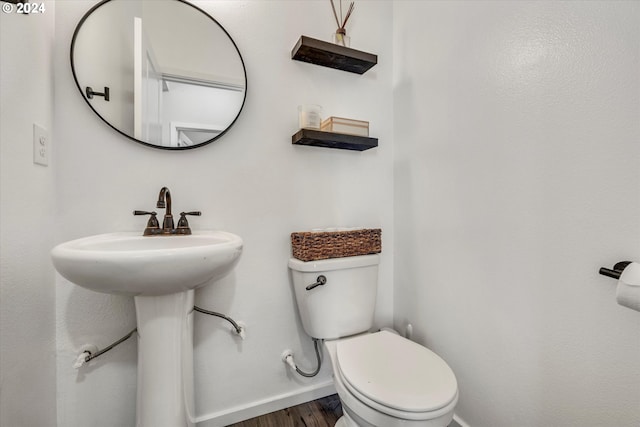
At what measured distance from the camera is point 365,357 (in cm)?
98

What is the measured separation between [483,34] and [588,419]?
1265mm

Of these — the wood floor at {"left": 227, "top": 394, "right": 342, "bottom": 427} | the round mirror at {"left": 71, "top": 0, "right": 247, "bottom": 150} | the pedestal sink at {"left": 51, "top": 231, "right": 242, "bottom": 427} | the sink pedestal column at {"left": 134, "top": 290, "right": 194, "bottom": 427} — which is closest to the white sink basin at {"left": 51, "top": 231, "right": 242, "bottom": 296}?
the pedestal sink at {"left": 51, "top": 231, "right": 242, "bottom": 427}

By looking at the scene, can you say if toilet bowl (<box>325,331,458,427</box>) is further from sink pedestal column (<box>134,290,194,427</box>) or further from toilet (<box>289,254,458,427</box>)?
sink pedestal column (<box>134,290,194,427</box>)

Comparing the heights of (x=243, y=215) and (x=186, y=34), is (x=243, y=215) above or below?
below

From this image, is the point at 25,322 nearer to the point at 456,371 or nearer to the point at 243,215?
the point at 243,215

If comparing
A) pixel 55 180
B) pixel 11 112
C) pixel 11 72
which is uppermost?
pixel 11 72

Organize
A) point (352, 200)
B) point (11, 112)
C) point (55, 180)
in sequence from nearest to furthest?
1. point (11, 112)
2. point (55, 180)
3. point (352, 200)

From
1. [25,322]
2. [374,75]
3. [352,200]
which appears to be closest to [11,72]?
[25,322]

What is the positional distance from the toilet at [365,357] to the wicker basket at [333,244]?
1.2 inches

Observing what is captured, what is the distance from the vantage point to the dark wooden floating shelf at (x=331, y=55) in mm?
1193

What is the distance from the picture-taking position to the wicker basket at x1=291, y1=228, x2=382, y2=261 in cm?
119

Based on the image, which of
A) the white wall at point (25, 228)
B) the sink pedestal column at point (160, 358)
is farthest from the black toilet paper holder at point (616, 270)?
the white wall at point (25, 228)

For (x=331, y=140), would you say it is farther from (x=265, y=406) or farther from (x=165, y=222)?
(x=265, y=406)

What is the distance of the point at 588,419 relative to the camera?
753 millimetres
